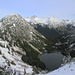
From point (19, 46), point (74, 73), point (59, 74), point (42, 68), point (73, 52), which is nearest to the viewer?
point (74, 73)

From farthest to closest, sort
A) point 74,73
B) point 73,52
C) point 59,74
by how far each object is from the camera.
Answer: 1. point 73,52
2. point 59,74
3. point 74,73

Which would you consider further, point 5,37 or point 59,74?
point 5,37

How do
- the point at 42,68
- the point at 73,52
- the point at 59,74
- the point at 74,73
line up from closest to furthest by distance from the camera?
the point at 74,73 < the point at 59,74 < the point at 42,68 < the point at 73,52

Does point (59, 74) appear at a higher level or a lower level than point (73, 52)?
higher

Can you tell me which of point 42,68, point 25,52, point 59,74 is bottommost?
point 42,68

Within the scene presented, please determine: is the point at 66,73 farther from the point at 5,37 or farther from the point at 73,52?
the point at 5,37

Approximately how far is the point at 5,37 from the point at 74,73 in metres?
188

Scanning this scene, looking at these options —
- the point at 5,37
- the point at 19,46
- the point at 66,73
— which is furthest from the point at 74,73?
the point at 5,37

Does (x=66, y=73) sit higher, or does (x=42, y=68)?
(x=66, y=73)

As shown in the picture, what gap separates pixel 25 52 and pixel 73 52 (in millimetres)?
67170

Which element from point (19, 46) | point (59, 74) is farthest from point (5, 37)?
point (59, 74)

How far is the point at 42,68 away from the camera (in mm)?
133375

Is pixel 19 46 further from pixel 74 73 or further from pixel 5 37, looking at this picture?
pixel 74 73

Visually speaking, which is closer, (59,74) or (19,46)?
(59,74)
